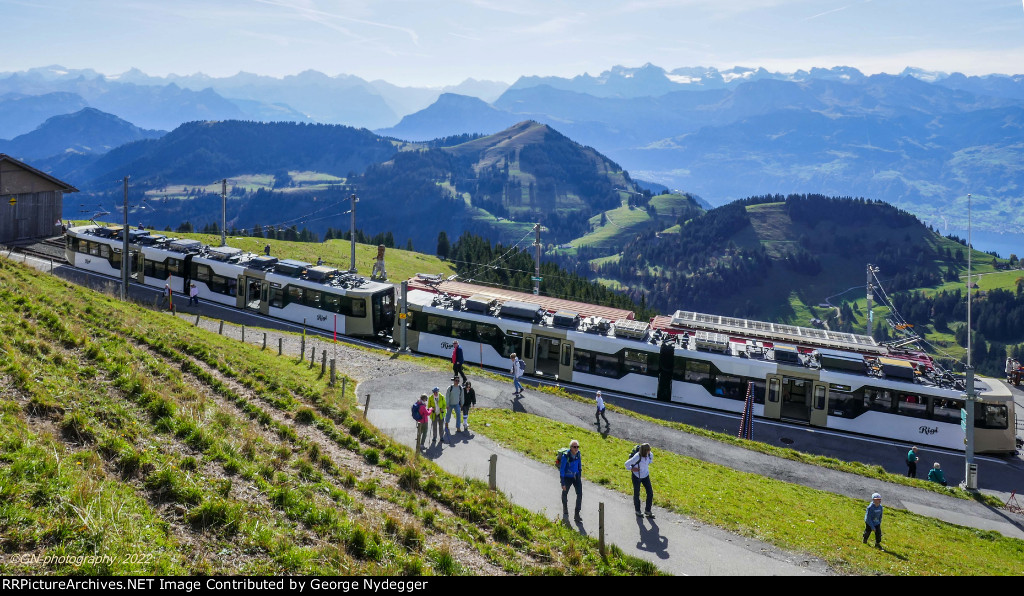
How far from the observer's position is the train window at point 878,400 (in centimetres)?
3164

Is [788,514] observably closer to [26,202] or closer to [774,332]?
[774,332]

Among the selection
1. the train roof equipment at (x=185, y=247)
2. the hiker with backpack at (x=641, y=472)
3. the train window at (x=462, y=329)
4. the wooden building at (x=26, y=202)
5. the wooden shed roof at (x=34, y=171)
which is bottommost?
the hiker with backpack at (x=641, y=472)

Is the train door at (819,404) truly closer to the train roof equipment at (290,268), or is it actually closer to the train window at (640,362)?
the train window at (640,362)

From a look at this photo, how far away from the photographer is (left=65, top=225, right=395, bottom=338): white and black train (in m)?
41.8

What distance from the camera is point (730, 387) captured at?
110 ft

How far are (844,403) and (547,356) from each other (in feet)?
51.5

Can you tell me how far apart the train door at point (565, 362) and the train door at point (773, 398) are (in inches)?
416

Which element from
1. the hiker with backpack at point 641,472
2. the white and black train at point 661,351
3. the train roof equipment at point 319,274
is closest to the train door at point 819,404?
the white and black train at point 661,351

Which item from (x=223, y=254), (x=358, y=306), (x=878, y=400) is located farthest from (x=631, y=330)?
(x=223, y=254)

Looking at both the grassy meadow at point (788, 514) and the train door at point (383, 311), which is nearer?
the grassy meadow at point (788, 514)

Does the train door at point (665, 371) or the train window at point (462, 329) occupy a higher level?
the train window at point (462, 329)

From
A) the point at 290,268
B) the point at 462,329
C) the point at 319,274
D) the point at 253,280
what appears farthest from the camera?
the point at 253,280
